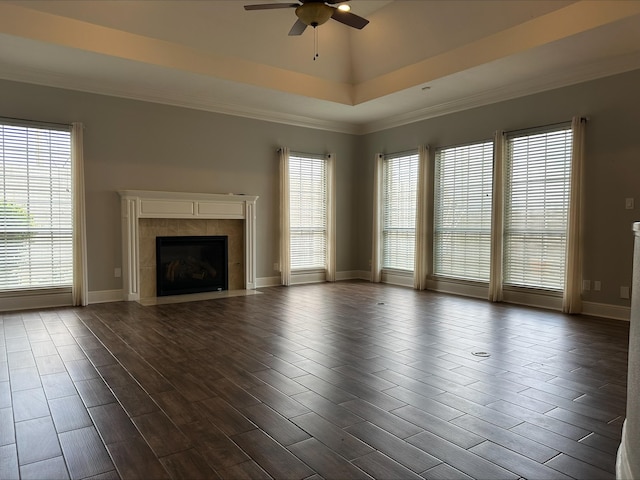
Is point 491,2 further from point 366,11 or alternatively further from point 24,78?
point 24,78

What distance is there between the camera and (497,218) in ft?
21.0

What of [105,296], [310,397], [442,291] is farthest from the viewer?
[442,291]

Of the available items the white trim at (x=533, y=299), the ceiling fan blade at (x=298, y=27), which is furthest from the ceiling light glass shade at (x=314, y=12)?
the white trim at (x=533, y=299)

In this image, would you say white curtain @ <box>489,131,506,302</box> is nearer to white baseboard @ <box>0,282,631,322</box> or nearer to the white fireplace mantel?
white baseboard @ <box>0,282,631,322</box>

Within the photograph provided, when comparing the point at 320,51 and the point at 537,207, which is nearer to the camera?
the point at 537,207

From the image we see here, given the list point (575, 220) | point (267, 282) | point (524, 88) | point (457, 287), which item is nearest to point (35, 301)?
point (267, 282)

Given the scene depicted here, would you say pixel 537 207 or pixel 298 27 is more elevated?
pixel 298 27

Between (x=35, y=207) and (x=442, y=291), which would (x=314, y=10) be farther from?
(x=442, y=291)

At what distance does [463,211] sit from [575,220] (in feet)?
5.83

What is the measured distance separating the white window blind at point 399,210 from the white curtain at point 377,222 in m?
0.08

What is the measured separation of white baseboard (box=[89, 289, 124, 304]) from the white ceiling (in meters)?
2.82

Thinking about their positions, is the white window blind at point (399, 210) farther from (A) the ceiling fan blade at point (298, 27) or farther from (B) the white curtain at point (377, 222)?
(A) the ceiling fan blade at point (298, 27)

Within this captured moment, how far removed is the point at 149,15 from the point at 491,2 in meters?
3.98

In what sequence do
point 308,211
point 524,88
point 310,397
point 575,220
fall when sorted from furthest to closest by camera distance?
1. point 308,211
2. point 524,88
3. point 575,220
4. point 310,397
